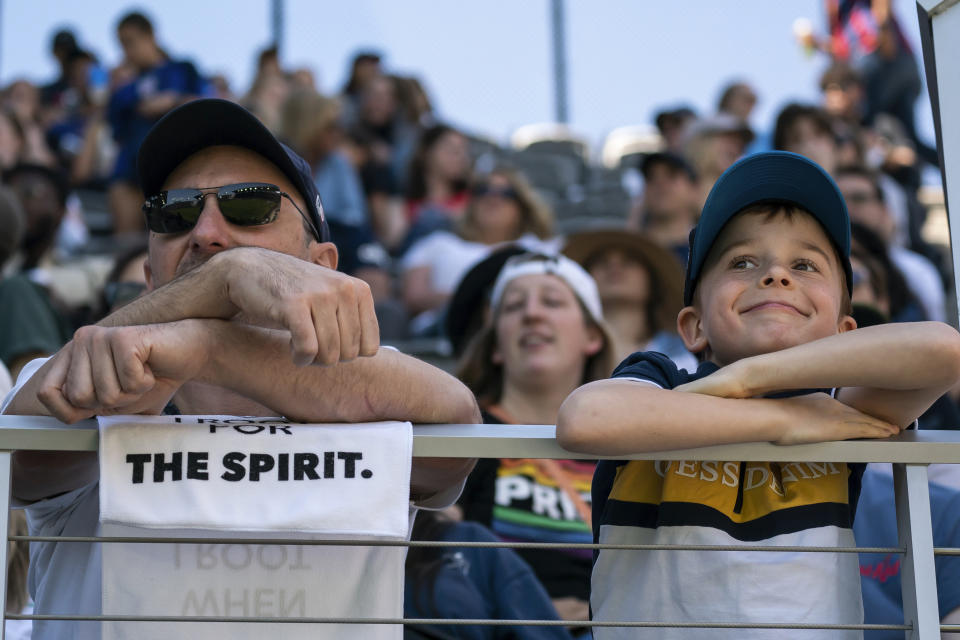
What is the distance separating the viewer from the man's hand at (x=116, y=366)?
1.89m

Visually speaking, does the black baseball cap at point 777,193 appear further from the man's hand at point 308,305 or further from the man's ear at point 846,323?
the man's hand at point 308,305

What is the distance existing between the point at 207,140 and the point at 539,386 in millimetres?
1770

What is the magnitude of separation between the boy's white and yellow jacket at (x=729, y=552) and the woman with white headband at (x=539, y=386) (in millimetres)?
1248

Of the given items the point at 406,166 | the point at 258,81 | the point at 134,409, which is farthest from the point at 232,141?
the point at 258,81

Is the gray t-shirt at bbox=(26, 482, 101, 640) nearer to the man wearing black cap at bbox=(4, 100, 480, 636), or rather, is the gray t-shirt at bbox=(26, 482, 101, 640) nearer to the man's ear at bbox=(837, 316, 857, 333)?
the man wearing black cap at bbox=(4, 100, 480, 636)

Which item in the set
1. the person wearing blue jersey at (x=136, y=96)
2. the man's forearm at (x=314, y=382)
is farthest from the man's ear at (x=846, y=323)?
the person wearing blue jersey at (x=136, y=96)

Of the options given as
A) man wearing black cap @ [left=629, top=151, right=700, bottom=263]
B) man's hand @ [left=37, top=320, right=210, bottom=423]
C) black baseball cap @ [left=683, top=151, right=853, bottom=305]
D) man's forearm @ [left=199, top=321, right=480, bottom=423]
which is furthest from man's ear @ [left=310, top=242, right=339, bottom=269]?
man wearing black cap @ [left=629, top=151, right=700, bottom=263]

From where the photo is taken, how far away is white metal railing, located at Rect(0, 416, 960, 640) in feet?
6.05

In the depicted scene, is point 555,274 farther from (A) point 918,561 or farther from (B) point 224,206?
(A) point 918,561

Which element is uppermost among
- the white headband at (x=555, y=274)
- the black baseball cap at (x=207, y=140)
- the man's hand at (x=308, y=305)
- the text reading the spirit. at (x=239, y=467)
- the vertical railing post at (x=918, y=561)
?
the white headband at (x=555, y=274)

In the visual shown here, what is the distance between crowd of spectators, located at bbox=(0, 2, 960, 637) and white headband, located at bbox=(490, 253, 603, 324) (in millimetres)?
11

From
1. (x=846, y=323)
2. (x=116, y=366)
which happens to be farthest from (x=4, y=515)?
(x=846, y=323)

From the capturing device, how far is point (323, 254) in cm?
277

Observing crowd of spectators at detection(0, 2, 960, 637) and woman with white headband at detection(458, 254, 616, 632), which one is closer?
woman with white headband at detection(458, 254, 616, 632)
